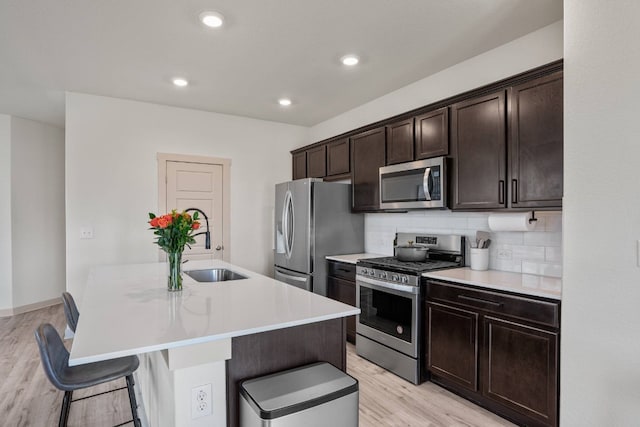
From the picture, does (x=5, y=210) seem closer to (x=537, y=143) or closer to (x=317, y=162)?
(x=317, y=162)

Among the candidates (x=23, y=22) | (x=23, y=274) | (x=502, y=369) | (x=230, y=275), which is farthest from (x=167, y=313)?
(x=23, y=274)

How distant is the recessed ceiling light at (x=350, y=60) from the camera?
3092 mm

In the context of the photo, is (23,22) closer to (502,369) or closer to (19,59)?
(19,59)

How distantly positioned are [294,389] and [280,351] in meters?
0.26

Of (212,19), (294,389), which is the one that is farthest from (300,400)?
(212,19)

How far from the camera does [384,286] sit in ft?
10.2

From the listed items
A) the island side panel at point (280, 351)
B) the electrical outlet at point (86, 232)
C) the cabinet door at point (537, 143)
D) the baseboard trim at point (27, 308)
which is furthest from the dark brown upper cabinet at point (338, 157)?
the baseboard trim at point (27, 308)

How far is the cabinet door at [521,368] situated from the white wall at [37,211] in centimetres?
603

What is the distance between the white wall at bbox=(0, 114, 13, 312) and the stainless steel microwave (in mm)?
5104

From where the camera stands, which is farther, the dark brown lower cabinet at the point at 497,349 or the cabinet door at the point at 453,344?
the cabinet door at the point at 453,344

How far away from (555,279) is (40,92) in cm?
521

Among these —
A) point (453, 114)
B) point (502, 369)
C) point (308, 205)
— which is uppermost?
point (453, 114)

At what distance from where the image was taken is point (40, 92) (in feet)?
13.2

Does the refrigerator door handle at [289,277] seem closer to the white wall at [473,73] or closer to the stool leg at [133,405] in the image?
the white wall at [473,73]
